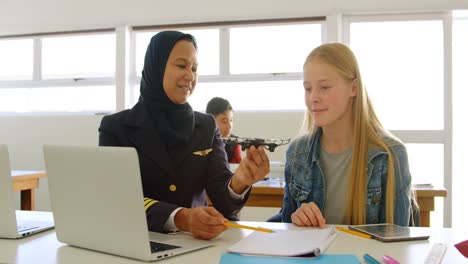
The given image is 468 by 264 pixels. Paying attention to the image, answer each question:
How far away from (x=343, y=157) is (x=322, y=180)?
115 mm

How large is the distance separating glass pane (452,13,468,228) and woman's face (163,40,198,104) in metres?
3.32

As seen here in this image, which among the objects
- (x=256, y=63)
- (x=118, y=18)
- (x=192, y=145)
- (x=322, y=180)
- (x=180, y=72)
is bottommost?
(x=322, y=180)

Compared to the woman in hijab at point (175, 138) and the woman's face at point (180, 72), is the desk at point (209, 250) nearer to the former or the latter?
the woman in hijab at point (175, 138)

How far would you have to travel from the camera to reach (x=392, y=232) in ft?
3.56

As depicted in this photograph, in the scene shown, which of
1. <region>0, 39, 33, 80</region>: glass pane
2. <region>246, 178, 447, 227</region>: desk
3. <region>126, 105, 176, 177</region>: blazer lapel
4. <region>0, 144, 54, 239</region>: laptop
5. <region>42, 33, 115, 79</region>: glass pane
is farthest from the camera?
<region>0, 39, 33, 80</region>: glass pane

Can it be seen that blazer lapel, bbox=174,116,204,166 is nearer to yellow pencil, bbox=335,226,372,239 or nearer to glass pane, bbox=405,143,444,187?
yellow pencil, bbox=335,226,372,239

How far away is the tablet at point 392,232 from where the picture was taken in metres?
1.03

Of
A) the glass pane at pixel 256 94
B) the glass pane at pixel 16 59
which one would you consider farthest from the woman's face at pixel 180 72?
the glass pane at pixel 16 59

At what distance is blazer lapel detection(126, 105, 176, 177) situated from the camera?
133 centimetres

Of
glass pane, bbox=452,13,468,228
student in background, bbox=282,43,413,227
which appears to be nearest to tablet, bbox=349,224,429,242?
student in background, bbox=282,43,413,227

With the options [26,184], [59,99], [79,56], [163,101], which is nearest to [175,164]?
[163,101]

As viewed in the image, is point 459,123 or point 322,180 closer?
point 322,180

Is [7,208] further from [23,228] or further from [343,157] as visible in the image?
[343,157]

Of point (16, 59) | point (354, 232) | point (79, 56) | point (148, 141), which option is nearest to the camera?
point (354, 232)
